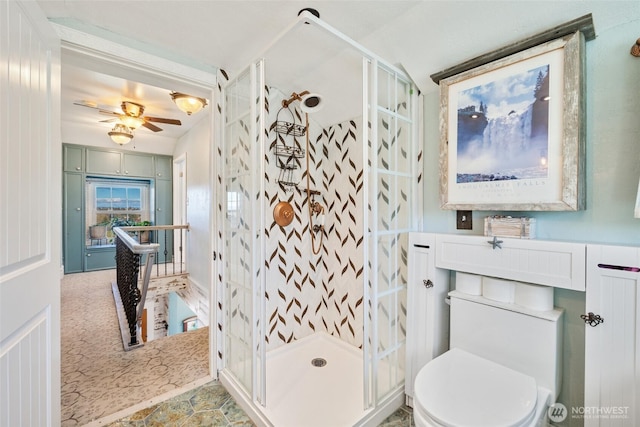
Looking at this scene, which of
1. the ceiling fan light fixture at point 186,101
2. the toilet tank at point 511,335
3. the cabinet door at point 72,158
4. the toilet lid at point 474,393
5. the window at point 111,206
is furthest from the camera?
the window at point 111,206

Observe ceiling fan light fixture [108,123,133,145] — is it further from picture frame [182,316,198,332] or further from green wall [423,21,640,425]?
green wall [423,21,640,425]

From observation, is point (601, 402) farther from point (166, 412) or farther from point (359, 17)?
point (166, 412)

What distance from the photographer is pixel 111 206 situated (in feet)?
17.9

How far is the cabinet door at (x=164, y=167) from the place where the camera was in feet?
18.2

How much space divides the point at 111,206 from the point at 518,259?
21.3 feet

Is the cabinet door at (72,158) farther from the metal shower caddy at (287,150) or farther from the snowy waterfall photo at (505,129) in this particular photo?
the snowy waterfall photo at (505,129)

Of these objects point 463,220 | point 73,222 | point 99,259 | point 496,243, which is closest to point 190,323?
point 99,259

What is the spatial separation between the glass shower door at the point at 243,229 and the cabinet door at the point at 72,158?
14.8 ft

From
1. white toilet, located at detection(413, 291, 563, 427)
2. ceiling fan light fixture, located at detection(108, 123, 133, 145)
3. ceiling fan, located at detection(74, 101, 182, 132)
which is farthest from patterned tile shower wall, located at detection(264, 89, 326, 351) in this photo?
ceiling fan light fixture, located at detection(108, 123, 133, 145)

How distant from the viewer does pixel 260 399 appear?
1.66m

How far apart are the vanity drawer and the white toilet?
16 cm

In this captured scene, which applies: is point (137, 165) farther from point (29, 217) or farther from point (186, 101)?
point (29, 217)

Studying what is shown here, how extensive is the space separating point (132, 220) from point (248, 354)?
5.18 m

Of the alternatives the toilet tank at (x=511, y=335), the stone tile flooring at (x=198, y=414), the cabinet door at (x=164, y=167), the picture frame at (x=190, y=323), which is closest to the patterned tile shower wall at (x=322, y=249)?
the stone tile flooring at (x=198, y=414)
